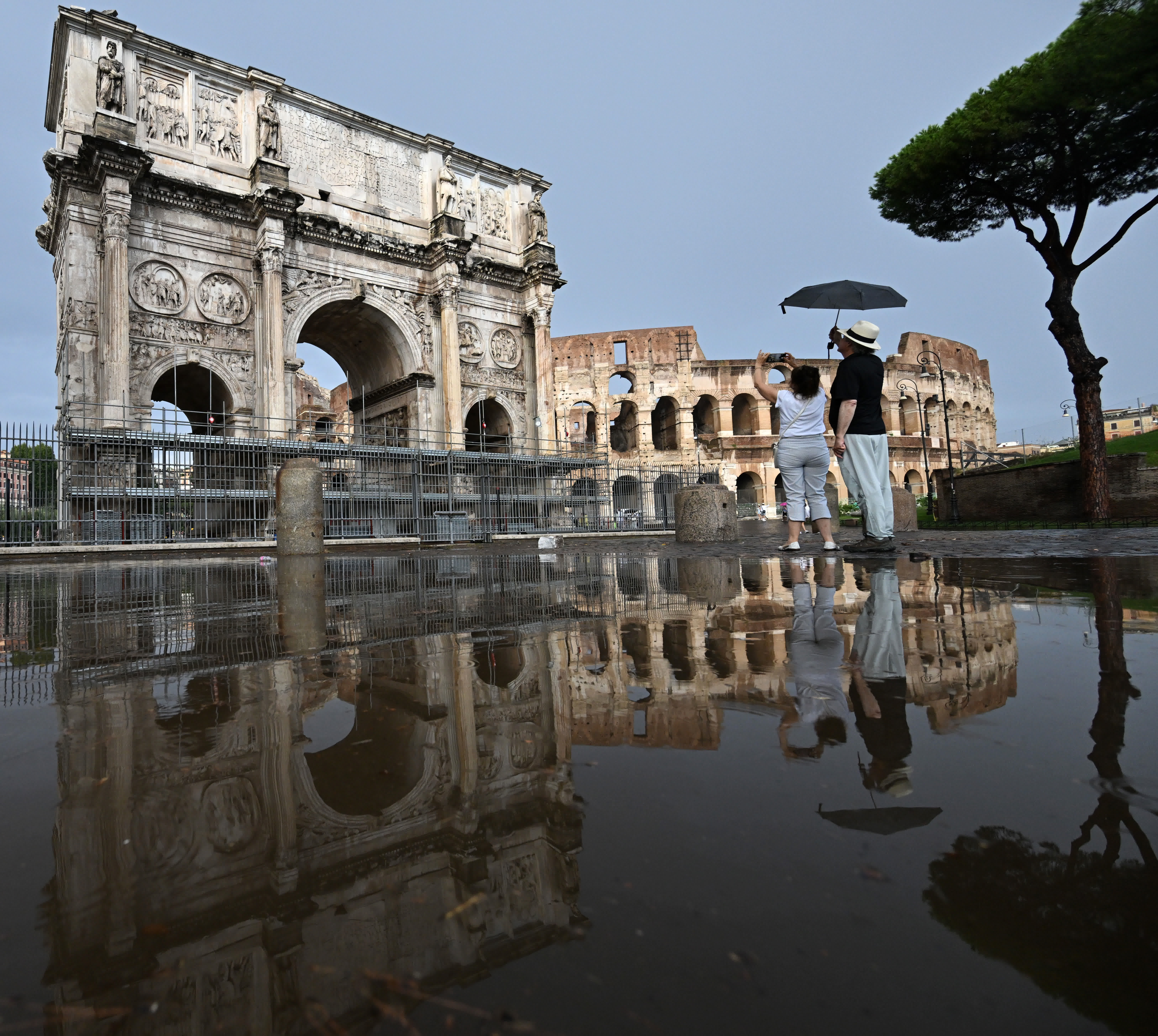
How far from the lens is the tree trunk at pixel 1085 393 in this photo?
11891mm

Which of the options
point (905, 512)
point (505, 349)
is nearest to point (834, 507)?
point (905, 512)

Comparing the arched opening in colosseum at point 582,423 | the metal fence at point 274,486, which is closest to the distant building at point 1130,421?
the metal fence at point 274,486

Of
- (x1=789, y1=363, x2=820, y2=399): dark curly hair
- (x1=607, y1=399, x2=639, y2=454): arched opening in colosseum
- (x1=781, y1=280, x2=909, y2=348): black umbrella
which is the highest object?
(x1=607, y1=399, x2=639, y2=454): arched opening in colosseum

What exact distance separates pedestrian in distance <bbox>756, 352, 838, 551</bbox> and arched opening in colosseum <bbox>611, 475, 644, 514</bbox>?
1400 centimetres

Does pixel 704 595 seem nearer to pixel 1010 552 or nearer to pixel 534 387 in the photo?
pixel 1010 552

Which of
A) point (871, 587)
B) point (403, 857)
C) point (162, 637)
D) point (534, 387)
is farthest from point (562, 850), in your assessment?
point (534, 387)

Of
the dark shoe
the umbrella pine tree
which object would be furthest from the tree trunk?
the dark shoe

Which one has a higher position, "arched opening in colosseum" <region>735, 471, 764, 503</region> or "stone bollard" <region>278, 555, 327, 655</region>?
"arched opening in colosseum" <region>735, 471, 764, 503</region>

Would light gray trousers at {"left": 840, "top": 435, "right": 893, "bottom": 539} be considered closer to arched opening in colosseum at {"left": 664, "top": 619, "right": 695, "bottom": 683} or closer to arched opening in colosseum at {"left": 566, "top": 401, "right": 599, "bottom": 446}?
arched opening in colosseum at {"left": 664, "top": 619, "right": 695, "bottom": 683}

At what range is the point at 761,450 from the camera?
31.8m

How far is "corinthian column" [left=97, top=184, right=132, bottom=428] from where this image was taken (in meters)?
13.0

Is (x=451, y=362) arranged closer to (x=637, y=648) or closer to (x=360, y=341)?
(x=360, y=341)

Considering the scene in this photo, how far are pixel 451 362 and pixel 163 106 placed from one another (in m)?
8.54

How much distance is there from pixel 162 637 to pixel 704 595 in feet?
7.02
